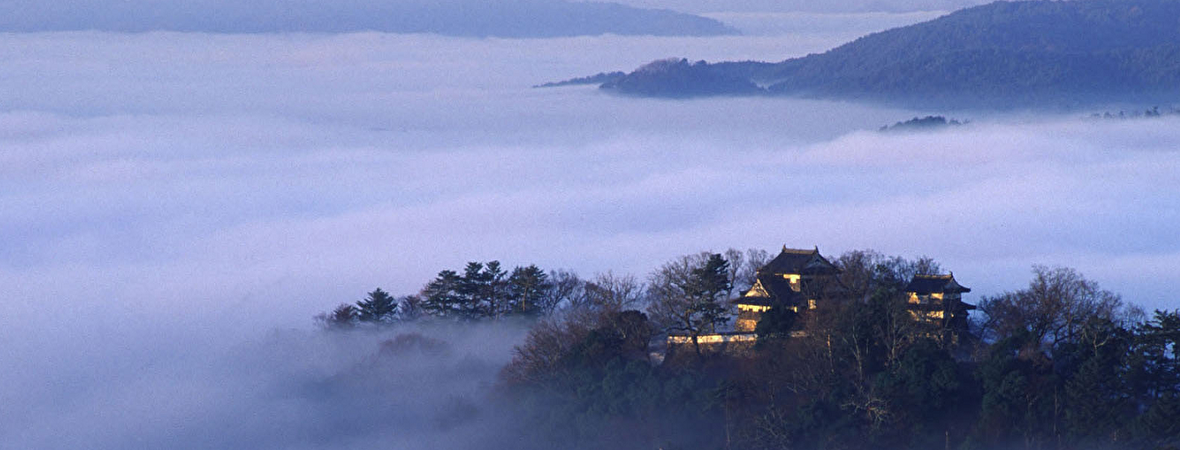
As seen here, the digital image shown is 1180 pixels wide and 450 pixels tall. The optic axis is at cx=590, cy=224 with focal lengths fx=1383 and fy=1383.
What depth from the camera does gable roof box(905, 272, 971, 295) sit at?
1618 inches

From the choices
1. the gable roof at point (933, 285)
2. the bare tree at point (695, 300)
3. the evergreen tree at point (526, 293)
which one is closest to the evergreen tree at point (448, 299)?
the evergreen tree at point (526, 293)

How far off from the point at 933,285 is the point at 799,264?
423 cm

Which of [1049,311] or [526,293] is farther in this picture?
[526,293]

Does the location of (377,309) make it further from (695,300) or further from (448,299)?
(695,300)

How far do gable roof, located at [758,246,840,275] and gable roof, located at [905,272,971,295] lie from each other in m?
2.58

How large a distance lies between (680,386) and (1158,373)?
1337 centimetres

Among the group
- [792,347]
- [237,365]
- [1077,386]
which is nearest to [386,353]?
[237,365]

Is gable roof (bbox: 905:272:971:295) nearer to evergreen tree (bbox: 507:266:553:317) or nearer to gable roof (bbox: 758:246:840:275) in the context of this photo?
gable roof (bbox: 758:246:840:275)

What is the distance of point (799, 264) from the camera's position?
43.3m

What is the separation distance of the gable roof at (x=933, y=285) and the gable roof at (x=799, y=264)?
258 cm

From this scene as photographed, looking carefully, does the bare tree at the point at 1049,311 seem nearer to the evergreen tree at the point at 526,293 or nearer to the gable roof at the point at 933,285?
the gable roof at the point at 933,285

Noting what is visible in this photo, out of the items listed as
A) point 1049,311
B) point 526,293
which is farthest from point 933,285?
point 526,293

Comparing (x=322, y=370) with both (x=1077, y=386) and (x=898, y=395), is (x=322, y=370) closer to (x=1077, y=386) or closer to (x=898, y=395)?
(x=898, y=395)

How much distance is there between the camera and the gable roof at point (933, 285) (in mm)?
41094
